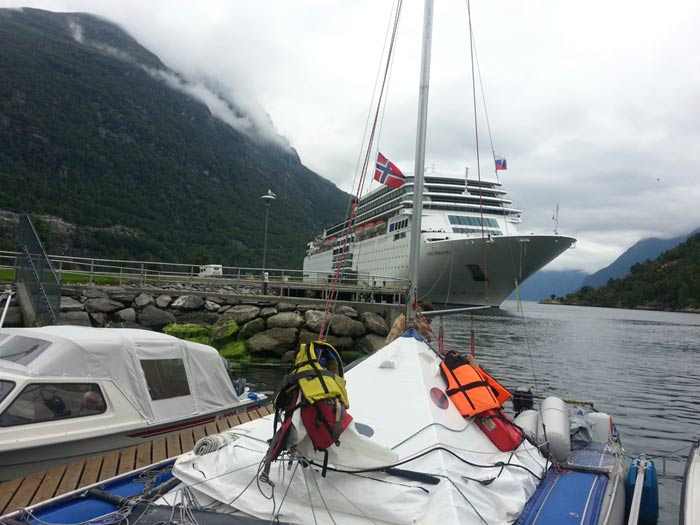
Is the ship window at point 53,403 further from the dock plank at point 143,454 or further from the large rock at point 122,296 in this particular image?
the large rock at point 122,296

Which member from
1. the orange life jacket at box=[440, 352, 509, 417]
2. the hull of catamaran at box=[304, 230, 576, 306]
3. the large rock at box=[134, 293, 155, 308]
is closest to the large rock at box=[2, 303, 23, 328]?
the large rock at box=[134, 293, 155, 308]

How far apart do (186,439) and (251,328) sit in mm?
12226

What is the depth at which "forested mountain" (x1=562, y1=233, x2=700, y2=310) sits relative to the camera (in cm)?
13464

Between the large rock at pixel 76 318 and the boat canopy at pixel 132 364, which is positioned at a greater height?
the boat canopy at pixel 132 364

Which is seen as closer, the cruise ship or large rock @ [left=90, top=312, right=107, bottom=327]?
large rock @ [left=90, top=312, right=107, bottom=327]

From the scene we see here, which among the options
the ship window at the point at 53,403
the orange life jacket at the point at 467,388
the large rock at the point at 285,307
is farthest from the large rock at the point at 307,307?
the orange life jacket at the point at 467,388

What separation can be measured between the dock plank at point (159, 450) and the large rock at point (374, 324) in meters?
13.5

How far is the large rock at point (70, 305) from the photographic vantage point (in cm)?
1871

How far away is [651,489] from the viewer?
6730 millimetres

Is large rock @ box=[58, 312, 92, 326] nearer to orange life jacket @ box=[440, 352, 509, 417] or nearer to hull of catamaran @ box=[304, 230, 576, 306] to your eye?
orange life jacket @ box=[440, 352, 509, 417]

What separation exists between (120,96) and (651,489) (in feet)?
525

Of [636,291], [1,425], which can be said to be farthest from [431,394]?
→ [636,291]

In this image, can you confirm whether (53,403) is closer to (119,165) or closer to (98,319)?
(98,319)

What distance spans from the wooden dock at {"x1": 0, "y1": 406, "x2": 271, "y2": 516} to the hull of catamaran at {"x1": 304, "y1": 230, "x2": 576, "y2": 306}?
37.0m
